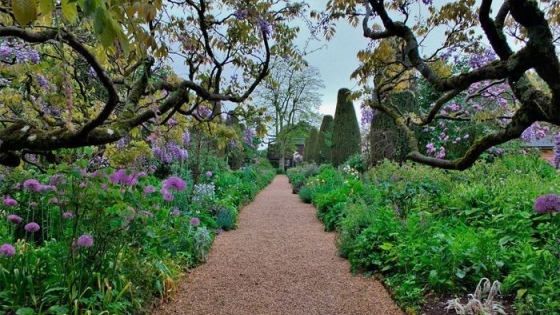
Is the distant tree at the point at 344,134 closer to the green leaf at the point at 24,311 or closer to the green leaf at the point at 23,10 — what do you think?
the green leaf at the point at 24,311

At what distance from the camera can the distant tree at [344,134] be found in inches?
626

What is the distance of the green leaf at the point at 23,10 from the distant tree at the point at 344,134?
15458 mm

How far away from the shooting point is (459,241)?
11.8 feet

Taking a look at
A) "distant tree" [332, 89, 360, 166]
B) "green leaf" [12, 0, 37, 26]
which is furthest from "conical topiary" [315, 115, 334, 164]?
"green leaf" [12, 0, 37, 26]

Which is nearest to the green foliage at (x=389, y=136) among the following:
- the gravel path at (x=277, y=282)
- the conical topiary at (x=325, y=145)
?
the gravel path at (x=277, y=282)

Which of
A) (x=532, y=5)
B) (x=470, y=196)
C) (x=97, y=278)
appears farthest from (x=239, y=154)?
(x=532, y=5)

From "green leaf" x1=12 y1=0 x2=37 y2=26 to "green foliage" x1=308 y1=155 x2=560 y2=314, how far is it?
305 centimetres

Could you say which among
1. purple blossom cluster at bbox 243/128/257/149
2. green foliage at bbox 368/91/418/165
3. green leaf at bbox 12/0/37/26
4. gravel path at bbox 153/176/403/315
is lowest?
gravel path at bbox 153/176/403/315

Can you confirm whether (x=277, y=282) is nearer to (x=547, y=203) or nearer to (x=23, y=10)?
(x=547, y=203)

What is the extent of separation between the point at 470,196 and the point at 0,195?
236 inches

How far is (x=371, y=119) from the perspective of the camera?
11156 millimetres

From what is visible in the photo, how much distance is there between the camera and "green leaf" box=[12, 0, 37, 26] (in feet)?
2.38

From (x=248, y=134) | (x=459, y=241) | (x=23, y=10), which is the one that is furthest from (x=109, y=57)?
(x=248, y=134)

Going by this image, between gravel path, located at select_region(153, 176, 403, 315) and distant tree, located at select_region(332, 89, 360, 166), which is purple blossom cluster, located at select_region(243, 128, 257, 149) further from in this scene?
distant tree, located at select_region(332, 89, 360, 166)
